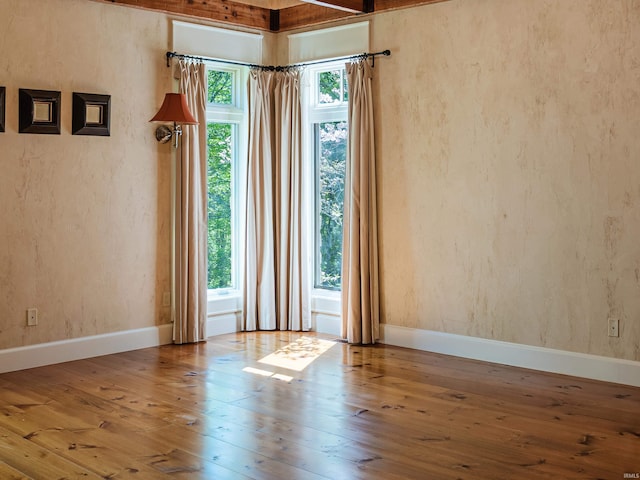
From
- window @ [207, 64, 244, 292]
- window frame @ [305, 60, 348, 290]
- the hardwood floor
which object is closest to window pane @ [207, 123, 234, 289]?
window @ [207, 64, 244, 292]

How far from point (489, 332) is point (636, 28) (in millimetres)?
2438

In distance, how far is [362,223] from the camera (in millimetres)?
6289

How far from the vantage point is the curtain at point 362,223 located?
629 cm

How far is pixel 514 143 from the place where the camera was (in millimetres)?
5508

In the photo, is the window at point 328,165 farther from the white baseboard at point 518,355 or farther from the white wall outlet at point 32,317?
the white wall outlet at point 32,317

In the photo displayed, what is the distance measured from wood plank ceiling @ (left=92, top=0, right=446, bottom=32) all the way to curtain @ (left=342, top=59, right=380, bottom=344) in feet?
1.63

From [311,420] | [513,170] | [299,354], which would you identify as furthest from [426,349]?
[311,420]

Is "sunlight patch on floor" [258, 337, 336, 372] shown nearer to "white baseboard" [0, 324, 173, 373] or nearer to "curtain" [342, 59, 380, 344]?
"curtain" [342, 59, 380, 344]

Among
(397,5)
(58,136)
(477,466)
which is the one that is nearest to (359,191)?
(397,5)

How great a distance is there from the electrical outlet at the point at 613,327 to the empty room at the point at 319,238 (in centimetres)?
2

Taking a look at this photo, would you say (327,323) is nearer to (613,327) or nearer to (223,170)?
(223,170)

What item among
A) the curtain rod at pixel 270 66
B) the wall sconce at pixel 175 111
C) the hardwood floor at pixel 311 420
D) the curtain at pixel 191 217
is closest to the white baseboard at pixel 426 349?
the hardwood floor at pixel 311 420

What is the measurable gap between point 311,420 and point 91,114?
3.12 meters

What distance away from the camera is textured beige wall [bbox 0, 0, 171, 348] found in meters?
5.42
